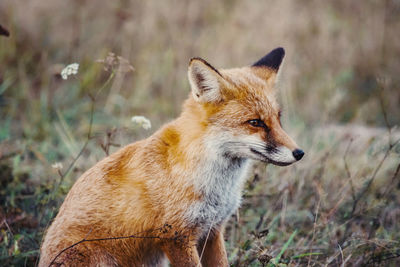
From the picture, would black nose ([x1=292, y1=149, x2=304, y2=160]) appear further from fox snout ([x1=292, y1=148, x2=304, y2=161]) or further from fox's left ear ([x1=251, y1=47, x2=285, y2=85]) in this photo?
fox's left ear ([x1=251, y1=47, x2=285, y2=85])

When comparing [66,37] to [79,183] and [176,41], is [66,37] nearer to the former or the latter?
[176,41]

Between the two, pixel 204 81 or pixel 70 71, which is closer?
pixel 204 81

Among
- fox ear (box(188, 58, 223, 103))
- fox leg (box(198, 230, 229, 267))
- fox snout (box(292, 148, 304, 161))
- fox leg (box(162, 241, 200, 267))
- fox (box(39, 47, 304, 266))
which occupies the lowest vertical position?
fox leg (box(198, 230, 229, 267))

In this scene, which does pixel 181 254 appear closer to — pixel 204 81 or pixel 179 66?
pixel 204 81

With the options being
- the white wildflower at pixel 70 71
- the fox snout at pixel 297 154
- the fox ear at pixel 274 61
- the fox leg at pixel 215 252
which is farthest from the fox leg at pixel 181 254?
the fox ear at pixel 274 61

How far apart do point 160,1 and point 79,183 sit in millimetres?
6558

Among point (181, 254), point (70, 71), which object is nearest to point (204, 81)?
point (70, 71)

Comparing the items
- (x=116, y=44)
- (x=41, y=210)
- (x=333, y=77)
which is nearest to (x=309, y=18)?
(x=333, y=77)

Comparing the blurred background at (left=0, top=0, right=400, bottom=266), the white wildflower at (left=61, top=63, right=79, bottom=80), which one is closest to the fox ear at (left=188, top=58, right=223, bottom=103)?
the white wildflower at (left=61, top=63, right=79, bottom=80)

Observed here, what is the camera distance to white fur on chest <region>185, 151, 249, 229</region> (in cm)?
330

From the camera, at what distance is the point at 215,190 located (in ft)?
11.1

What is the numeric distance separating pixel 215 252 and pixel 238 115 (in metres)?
1.17

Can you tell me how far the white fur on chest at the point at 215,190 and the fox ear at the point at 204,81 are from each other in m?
0.51

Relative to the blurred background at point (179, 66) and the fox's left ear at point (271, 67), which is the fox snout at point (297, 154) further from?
the blurred background at point (179, 66)
